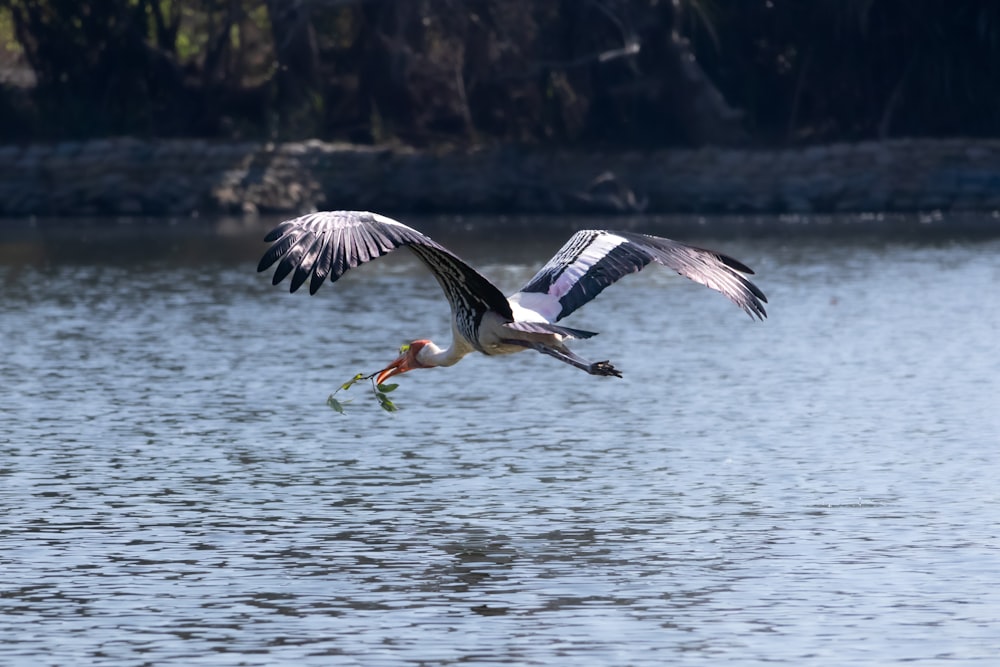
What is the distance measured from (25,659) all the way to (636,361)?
1351 centimetres

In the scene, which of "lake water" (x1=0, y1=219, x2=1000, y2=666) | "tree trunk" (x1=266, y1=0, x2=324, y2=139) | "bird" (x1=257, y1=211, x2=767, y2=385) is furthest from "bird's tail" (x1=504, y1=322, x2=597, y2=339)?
"tree trunk" (x1=266, y1=0, x2=324, y2=139)

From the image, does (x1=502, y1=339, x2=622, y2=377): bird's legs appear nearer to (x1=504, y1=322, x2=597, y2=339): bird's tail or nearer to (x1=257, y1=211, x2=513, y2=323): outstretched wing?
(x1=504, y1=322, x2=597, y2=339): bird's tail

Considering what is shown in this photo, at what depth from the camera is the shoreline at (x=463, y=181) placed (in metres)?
49.3

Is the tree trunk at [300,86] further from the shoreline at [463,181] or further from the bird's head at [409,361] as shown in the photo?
the bird's head at [409,361]

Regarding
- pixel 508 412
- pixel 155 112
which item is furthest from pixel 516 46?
pixel 508 412

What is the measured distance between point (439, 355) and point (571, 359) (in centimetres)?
148

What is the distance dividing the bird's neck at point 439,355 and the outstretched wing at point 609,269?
46cm

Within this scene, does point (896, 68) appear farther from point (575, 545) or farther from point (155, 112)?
point (575, 545)

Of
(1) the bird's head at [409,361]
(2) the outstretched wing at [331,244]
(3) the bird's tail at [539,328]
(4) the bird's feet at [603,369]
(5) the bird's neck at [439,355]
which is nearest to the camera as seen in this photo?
(2) the outstretched wing at [331,244]

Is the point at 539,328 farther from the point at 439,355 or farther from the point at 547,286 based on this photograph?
the point at 439,355

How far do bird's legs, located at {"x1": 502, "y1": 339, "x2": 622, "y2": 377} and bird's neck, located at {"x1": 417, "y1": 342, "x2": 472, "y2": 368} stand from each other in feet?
1.93

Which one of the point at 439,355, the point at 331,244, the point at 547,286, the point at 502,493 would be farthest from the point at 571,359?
the point at 502,493

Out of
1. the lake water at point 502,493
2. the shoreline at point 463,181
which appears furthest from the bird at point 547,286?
the shoreline at point 463,181

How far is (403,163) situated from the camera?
5019cm
